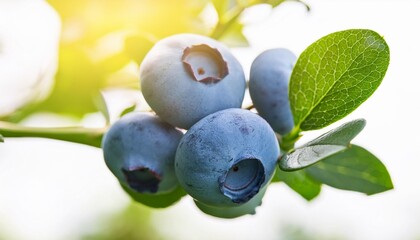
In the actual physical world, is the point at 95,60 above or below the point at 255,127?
below

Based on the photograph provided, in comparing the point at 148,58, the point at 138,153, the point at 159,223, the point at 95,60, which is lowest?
the point at 159,223

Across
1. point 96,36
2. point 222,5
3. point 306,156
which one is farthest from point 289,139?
point 96,36

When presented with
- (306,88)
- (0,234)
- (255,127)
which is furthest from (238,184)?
(0,234)

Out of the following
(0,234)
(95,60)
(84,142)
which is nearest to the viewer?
(84,142)

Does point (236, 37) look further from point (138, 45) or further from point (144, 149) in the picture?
point (144, 149)

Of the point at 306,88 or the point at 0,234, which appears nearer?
the point at 306,88

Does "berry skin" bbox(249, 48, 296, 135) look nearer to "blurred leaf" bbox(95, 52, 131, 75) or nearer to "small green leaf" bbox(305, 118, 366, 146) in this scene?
"small green leaf" bbox(305, 118, 366, 146)

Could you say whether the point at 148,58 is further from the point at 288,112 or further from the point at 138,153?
the point at 288,112

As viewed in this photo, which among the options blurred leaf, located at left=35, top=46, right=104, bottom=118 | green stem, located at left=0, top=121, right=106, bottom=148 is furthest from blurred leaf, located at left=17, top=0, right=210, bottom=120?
green stem, located at left=0, top=121, right=106, bottom=148
